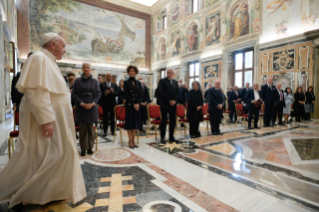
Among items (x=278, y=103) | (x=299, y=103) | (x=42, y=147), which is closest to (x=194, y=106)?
(x=42, y=147)

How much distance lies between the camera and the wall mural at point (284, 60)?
9125 mm

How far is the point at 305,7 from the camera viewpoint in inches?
340

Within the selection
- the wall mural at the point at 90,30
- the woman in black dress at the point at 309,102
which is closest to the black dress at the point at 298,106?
the woman in black dress at the point at 309,102

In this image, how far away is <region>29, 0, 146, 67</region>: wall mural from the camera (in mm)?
14141

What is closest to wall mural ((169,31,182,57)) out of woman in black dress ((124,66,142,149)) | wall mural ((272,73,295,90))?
wall mural ((272,73,295,90))

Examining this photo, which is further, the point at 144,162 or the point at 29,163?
the point at 144,162

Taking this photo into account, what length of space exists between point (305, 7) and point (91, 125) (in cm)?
1078

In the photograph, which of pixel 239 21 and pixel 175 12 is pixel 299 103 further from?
pixel 175 12

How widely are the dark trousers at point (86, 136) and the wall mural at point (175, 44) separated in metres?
13.8

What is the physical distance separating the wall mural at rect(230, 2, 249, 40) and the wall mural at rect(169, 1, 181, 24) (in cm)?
574

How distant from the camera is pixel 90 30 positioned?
53.4ft

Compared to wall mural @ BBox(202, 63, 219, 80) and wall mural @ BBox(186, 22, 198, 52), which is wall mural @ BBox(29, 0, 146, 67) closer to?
wall mural @ BBox(186, 22, 198, 52)

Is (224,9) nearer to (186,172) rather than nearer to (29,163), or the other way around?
(186,172)

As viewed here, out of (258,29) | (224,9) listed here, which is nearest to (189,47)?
(224,9)
